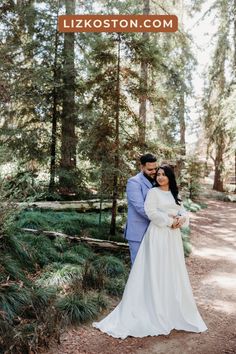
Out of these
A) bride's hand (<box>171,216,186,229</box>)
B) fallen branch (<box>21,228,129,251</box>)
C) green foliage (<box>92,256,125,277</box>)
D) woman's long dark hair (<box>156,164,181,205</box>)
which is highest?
woman's long dark hair (<box>156,164,181,205</box>)

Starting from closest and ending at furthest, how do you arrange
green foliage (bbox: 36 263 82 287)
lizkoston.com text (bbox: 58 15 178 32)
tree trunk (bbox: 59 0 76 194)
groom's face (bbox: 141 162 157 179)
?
1. groom's face (bbox: 141 162 157 179)
2. green foliage (bbox: 36 263 82 287)
3. lizkoston.com text (bbox: 58 15 178 32)
4. tree trunk (bbox: 59 0 76 194)

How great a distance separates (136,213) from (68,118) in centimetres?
737

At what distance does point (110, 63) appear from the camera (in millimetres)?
8758

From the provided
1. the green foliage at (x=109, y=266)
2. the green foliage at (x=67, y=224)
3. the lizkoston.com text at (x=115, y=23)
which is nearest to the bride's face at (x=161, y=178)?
the green foliage at (x=109, y=266)

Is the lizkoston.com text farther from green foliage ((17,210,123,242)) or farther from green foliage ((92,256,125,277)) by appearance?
green foliage ((92,256,125,277))

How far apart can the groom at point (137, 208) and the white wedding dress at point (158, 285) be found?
33 centimetres

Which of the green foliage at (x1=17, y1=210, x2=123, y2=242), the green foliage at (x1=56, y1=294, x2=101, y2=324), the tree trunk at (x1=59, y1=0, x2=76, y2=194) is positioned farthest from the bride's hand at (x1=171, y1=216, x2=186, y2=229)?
the tree trunk at (x1=59, y1=0, x2=76, y2=194)

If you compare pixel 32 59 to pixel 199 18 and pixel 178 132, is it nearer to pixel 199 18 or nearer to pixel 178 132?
pixel 199 18

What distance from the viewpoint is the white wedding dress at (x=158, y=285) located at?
5.00 metres

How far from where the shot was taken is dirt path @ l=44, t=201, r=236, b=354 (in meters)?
4.55

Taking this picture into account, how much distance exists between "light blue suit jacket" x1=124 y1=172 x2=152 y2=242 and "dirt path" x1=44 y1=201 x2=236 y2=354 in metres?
1.41

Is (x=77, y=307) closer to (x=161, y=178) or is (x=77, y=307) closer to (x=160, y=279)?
(x=160, y=279)

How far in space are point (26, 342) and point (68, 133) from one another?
8.91 m

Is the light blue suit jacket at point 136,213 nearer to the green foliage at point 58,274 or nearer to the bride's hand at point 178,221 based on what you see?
A: the bride's hand at point 178,221
